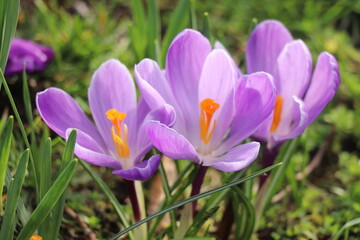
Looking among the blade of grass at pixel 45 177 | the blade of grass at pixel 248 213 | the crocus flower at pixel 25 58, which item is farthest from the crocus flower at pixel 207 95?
the crocus flower at pixel 25 58

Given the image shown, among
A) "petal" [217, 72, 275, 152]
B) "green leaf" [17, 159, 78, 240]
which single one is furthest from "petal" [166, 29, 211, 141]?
"green leaf" [17, 159, 78, 240]

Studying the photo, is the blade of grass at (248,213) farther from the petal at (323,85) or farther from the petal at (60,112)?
the petal at (60,112)

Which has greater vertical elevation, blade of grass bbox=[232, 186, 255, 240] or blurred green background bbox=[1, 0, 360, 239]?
blade of grass bbox=[232, 186, 255, 240]

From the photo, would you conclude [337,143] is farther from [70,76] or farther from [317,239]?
[70,76]

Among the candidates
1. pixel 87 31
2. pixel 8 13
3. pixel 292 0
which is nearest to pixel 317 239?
pixel 8 13

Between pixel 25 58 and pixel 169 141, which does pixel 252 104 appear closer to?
pixel 169 141

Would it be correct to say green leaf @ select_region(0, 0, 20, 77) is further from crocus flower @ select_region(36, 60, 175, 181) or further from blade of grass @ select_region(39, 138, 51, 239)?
blade of grass @ select_region(39, 138, 51, 239)

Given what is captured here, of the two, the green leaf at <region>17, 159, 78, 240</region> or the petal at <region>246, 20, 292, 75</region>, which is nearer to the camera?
the green leaf at <region>17, 159, 78, 240</region>
